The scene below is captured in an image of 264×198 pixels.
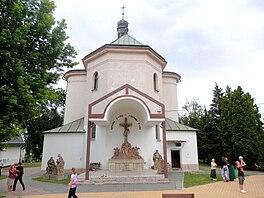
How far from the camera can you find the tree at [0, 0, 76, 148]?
26.8 ft

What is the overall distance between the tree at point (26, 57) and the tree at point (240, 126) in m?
23.7

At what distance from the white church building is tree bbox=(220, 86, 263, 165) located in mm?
7937

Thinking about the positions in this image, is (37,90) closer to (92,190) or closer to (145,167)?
(92,190)

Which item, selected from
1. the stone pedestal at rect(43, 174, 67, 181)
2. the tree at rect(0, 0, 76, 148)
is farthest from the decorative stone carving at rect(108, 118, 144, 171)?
the tree at rect(0, 0, 76, 148)

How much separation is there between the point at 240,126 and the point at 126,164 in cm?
1744

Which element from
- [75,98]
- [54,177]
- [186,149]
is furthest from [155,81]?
[54,177]

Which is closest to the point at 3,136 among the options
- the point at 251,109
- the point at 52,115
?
the point at 251,109

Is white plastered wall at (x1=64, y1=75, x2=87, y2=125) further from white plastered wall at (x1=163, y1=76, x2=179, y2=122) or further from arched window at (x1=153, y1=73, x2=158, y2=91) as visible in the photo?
white plastered wall at (x1=163, y1=76, x2=179, y2=122)

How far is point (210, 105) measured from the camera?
3331 centimetres

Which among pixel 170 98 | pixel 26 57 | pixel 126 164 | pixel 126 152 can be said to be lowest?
pixel 126 164

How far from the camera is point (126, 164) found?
16141mm

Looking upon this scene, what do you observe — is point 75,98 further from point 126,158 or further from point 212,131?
point 212,131

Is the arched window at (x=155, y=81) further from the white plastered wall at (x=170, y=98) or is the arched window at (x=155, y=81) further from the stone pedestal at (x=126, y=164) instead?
the stone pedestal at (x=126, y=164)

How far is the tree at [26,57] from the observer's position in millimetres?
8164
